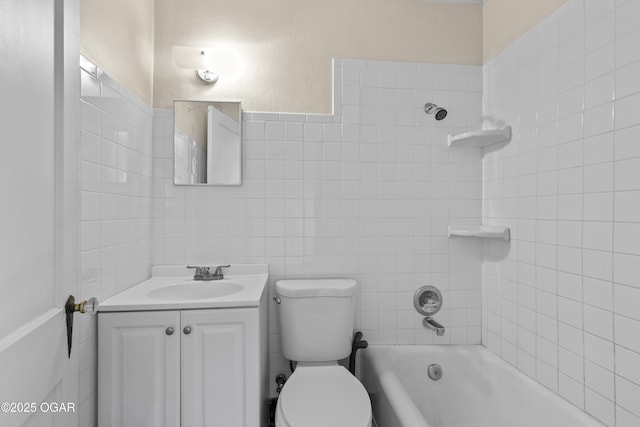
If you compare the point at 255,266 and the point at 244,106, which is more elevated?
the point at 244,106

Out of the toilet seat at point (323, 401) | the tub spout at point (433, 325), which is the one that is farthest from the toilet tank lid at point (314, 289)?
the tub spout at point (433, 325)

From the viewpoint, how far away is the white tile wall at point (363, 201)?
191cm

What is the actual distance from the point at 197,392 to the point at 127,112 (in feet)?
4.02

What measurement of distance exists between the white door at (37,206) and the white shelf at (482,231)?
1752mm

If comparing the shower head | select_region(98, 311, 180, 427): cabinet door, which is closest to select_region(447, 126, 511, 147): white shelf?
the shower head

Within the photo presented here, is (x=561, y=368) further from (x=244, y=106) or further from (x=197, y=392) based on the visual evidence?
(x=244, y=106)

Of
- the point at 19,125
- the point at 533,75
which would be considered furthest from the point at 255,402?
the point at 533,75

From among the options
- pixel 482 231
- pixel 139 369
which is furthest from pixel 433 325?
pixel 139 369

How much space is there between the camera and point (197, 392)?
4.40 ft

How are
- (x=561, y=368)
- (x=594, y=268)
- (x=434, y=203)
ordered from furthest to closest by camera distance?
1. (x=434, y=203)
2. (x=561, y=368)
3. (x=594, y=268)

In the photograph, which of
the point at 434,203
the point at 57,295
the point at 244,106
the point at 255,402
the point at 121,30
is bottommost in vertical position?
the point at 255,402

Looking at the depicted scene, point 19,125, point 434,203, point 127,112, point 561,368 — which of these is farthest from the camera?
point 434,203

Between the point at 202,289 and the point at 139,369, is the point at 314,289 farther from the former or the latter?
the point at 139,369

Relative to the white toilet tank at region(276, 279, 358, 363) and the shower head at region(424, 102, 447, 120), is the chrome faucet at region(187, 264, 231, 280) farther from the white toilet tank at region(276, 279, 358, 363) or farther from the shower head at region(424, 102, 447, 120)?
the shower head at region(424, 102, 447, 120)
